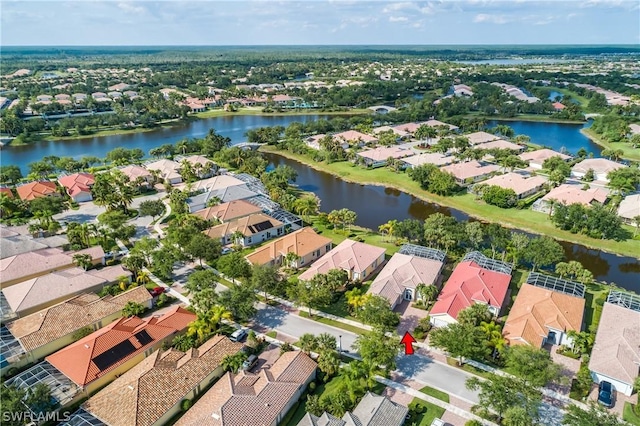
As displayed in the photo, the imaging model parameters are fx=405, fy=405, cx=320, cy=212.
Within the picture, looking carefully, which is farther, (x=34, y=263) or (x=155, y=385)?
(x=34, y=263)

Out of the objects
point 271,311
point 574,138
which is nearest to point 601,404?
point 271,311

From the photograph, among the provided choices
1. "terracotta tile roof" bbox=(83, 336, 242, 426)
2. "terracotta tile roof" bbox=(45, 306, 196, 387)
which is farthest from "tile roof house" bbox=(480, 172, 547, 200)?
"terracotta tile roof" bbox=(45, 306, 196, 387)

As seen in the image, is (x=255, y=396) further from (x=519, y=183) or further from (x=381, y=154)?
(x=381, y=154)

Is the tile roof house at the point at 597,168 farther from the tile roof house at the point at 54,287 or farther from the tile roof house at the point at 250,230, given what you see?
the tile roof house at the point at 54,287

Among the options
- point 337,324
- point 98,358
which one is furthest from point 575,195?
point 98,358

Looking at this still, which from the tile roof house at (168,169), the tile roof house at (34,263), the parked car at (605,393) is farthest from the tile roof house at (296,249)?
the tile roof house at (168,169)

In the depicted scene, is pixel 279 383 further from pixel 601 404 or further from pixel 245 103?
pixel 245 103
